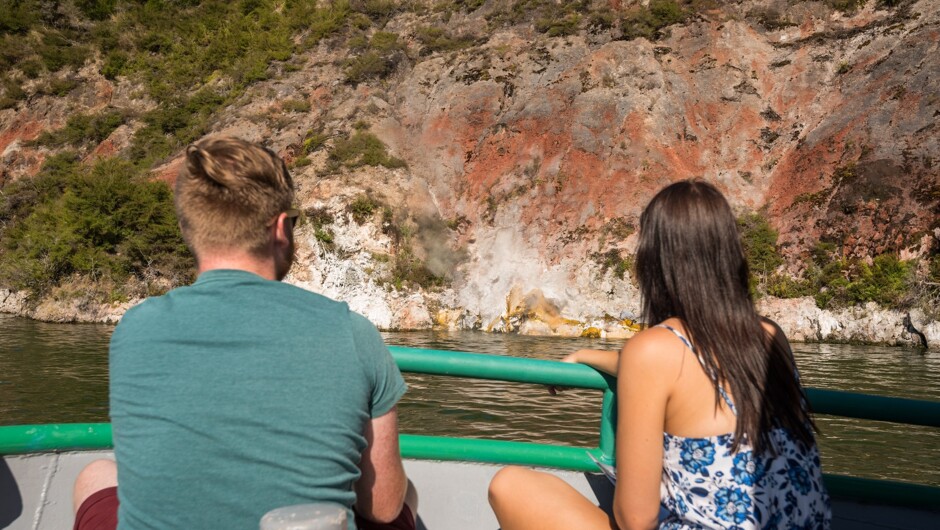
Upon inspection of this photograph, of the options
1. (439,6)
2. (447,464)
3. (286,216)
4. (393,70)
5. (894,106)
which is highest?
(439,6)

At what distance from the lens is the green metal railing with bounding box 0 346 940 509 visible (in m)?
1.74

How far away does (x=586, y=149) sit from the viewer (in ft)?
85.0

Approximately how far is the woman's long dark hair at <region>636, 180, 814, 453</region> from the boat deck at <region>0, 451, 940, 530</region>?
0.68m

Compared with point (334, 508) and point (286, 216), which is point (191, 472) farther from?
point (286, 216)

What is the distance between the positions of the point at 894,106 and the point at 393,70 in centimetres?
2355

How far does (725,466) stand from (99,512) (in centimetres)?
155

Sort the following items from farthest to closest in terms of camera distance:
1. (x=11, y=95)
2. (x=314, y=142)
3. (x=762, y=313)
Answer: (x=11, y=95) < (x=314, y=142) < (x=762, y=313)

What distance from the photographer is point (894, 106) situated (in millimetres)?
23375

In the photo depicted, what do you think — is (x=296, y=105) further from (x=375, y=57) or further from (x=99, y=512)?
(x=99, y=512)

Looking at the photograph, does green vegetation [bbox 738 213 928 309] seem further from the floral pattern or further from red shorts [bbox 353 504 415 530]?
red shorts [bbox 353 504 415 530]

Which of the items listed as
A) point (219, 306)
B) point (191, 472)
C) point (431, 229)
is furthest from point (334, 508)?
point (431, 229)

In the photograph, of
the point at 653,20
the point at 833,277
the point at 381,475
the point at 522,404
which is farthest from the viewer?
the point at 653,20

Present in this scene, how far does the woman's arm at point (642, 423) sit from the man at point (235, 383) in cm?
55

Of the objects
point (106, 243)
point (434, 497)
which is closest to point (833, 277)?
point (434, 497)
